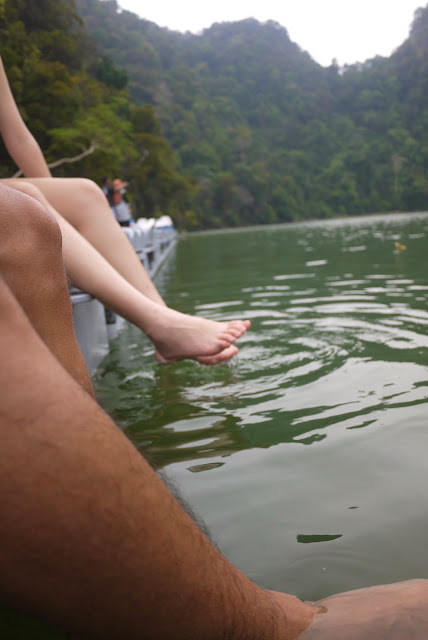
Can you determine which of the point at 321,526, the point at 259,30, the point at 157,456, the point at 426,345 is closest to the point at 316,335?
the point at 426,345

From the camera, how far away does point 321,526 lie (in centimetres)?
110

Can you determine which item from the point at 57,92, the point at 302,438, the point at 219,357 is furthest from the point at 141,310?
the point at 57,92

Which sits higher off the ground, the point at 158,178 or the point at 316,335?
the point at 158,178

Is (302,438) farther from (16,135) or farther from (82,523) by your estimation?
(16,135)

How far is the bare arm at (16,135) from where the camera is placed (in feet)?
6.68

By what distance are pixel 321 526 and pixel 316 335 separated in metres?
1.74

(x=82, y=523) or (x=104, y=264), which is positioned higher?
(x=104, y=264)

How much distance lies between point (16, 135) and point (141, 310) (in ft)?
2.67

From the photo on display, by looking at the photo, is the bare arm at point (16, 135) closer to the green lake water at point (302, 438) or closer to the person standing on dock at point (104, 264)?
the person standing on dock at point (104, 264)

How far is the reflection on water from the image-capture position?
102 cm

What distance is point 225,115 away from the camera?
267 ft

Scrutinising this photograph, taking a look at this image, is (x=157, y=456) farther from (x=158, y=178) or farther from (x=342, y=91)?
(x=342, y=91)

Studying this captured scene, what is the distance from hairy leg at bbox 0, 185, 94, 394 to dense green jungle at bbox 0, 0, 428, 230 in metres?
19.7

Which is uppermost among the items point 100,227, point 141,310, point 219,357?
point 100,227
